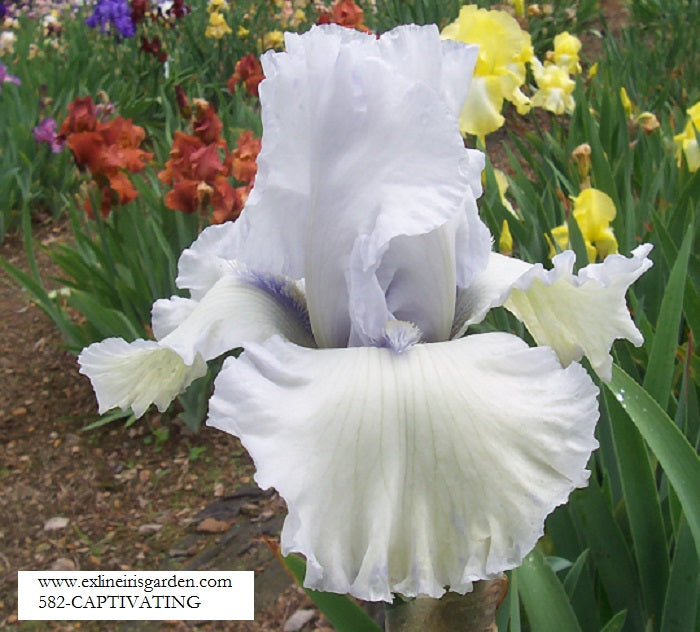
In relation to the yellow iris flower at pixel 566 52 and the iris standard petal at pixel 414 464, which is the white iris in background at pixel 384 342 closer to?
the iris standard petal at pixel 414 464

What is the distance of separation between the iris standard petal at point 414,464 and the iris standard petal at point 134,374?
0.19 meters

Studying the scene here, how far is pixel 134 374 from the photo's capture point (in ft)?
2.62

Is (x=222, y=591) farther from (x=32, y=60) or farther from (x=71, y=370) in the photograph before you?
(x=32, y=60)

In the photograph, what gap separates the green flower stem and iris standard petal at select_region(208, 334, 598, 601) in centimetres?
6

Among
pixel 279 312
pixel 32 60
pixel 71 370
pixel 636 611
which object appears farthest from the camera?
pixel 32 60

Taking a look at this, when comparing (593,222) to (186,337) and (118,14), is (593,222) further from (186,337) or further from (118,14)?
(118,14)

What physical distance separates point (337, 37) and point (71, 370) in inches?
87.7

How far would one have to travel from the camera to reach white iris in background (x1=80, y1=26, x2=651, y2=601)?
572mm

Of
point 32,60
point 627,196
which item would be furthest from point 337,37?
point 32,60

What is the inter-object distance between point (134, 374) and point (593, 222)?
1.08m

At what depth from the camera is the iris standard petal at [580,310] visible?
27.6 inches

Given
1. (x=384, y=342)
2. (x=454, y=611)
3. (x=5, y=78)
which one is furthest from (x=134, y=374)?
(x=5, y=78)

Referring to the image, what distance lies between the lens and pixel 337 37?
2.20 ft

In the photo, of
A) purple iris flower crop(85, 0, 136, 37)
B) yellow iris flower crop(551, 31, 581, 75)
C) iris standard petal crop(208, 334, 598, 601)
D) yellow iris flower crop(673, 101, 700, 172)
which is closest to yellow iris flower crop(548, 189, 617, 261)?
yellow iris flower crop(673, 101, 700, 172)
